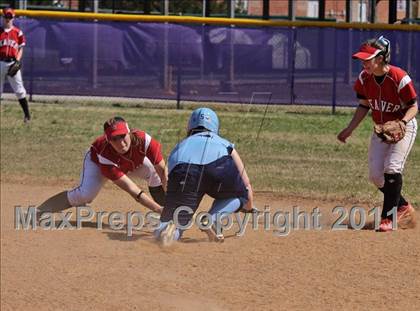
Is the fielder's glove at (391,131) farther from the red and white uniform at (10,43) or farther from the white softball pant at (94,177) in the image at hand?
the red and white uniform at (10,43)

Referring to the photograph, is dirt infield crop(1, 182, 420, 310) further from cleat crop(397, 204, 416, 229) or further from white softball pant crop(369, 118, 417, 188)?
white softball pant crop(369, 118, 417, 188)

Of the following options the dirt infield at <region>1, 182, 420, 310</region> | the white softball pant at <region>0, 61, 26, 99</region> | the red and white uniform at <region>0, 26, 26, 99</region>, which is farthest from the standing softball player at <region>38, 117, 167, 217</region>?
the red and white uniform at <region>0, 26, 26, 99</region>

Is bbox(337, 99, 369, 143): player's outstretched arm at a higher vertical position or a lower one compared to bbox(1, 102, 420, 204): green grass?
higher

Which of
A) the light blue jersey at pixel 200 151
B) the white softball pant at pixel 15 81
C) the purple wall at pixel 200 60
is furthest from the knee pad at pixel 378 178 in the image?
the purple wall at pixel 200 60

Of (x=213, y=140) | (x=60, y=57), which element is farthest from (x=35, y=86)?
(x=213, y=140)

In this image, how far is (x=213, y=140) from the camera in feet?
25.7

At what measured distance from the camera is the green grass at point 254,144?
36.4 feet

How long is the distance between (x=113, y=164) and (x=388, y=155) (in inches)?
99.0

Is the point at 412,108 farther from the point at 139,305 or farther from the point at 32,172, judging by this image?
the point at 32,172

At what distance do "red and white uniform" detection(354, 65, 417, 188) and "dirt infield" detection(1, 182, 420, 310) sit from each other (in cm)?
62

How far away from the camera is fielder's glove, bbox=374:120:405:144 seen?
8.02m

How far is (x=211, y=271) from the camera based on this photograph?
7145 mm

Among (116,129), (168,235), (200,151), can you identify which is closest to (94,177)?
(116,129)

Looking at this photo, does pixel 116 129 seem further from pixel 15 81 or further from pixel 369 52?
pixel 15 81
